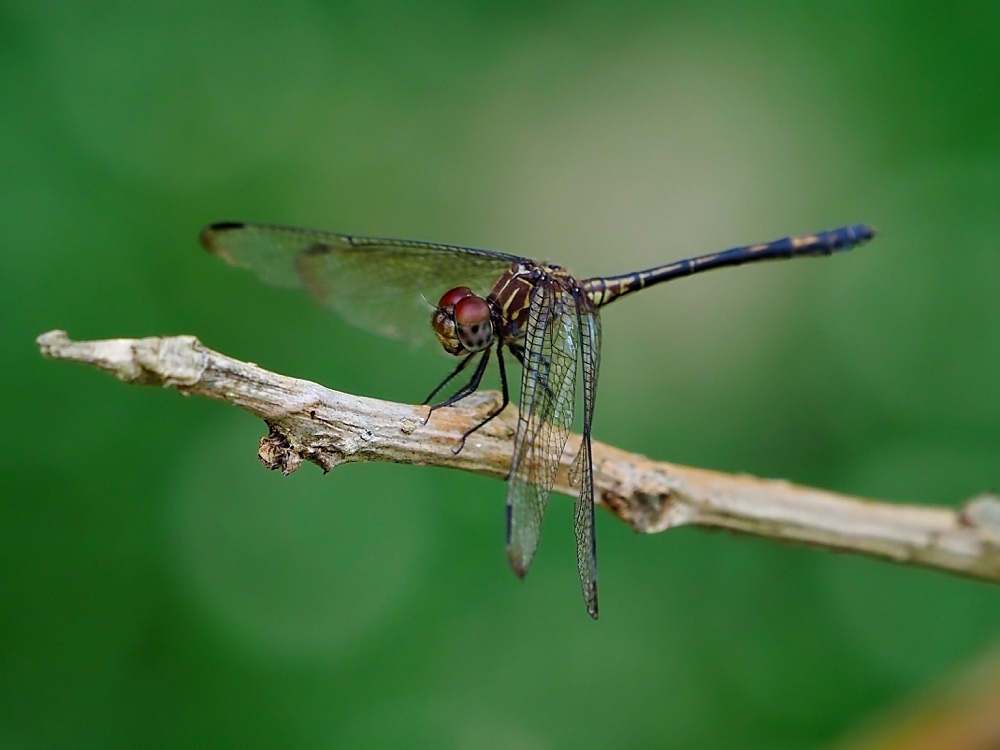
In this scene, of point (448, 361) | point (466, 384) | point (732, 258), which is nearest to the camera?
point (466, 384)

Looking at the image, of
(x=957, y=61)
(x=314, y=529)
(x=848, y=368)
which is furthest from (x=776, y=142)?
(x=314, y=529)

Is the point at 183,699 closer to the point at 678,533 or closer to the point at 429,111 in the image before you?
the point at 678,533

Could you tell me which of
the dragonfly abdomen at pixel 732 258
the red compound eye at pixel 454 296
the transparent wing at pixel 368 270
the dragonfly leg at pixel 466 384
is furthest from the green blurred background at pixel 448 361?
the red compound eye at pixel 454 296

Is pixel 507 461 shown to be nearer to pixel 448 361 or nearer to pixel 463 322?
pixel 463 322

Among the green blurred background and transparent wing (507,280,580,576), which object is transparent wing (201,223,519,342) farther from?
the green blurred background

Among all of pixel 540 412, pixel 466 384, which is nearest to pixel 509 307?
pixel 466 384

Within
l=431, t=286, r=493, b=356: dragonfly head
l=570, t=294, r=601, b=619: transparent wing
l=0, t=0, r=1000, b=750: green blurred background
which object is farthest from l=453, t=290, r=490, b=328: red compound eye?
l=0, t=0, r=1000, b=750: green blurred background
